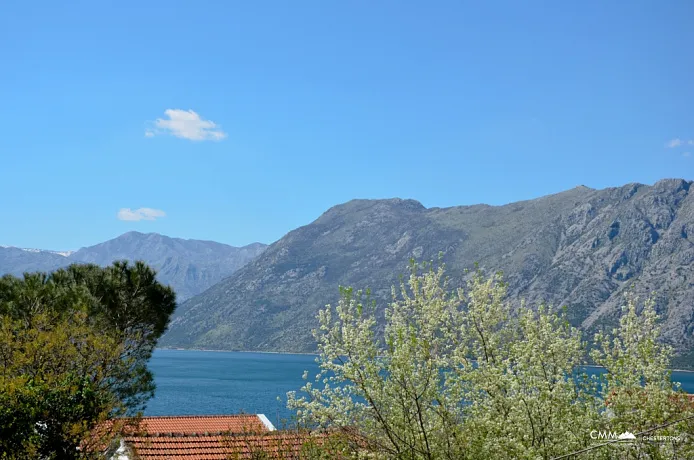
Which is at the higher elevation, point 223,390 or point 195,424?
point 195,424

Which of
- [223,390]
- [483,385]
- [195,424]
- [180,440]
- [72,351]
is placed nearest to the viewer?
[483,385]

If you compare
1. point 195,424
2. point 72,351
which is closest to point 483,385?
point 72,351

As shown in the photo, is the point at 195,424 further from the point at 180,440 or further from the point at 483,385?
the point at 483,385

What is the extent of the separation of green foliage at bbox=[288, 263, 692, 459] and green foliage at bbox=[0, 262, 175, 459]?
7.51m

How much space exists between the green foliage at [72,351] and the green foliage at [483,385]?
751 centimetres

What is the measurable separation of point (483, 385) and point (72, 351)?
13.4m

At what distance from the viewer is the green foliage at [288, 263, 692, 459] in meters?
11.7

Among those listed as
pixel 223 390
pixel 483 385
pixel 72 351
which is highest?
pixel 72 351

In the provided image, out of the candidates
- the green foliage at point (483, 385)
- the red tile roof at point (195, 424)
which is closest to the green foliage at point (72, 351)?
the red tile roof at point (195, 424)

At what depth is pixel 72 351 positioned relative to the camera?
64.0 feet

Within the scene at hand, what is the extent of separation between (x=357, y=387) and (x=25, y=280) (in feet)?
61.8

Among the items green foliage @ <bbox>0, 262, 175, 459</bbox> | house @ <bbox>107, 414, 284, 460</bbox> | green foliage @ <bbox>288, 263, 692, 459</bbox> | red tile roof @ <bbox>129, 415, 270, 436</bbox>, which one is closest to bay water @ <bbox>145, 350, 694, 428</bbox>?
red tile roof @ <bbox>129, 415, 270, 436</bbox>

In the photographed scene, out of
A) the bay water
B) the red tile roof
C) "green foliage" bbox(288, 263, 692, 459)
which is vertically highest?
"green foliage" bbox(288, 263, 692, 459)

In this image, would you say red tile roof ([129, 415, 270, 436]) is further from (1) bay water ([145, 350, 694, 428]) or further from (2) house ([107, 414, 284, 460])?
(1) bay water ([145, 350, 694, 428])
